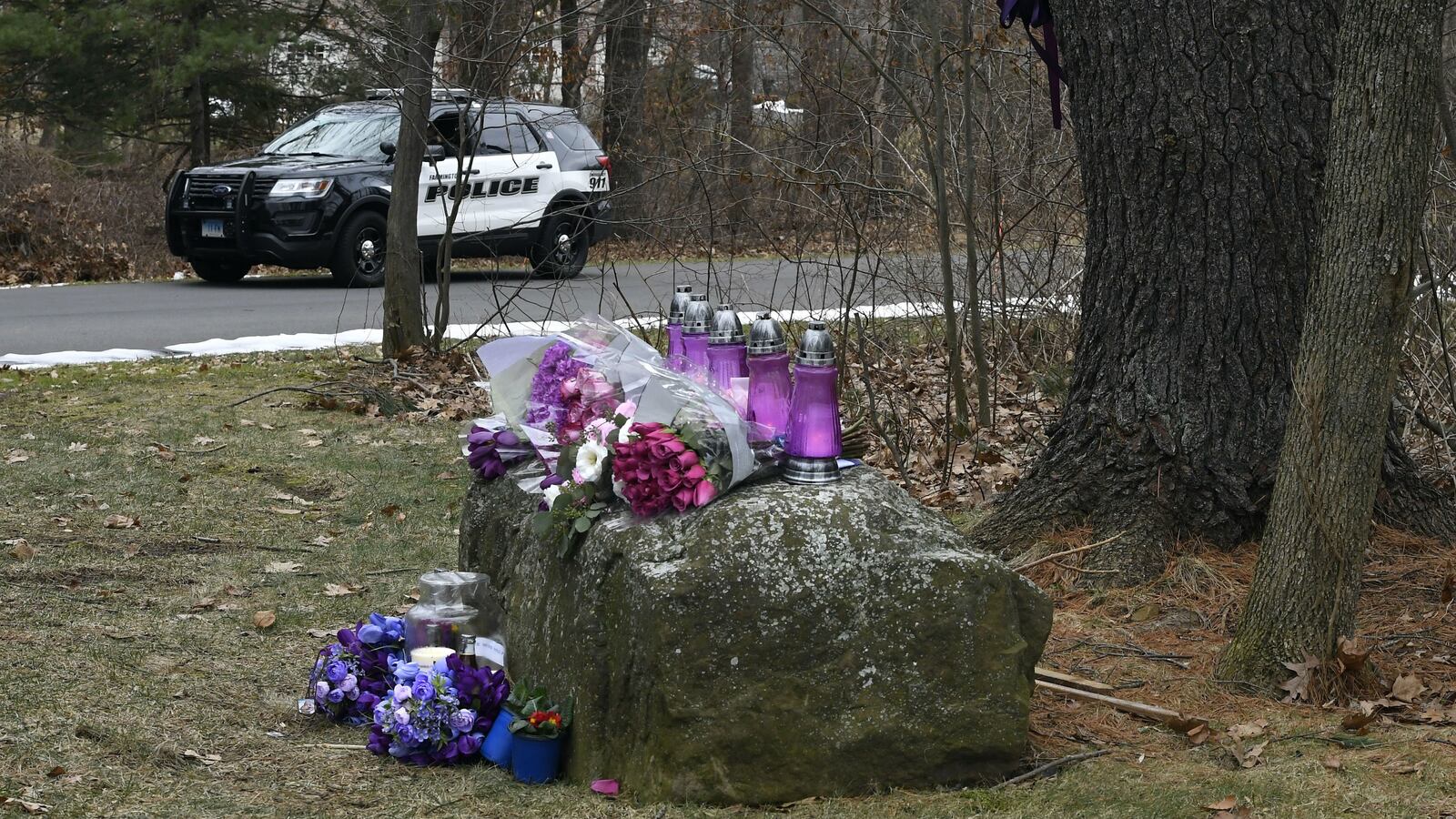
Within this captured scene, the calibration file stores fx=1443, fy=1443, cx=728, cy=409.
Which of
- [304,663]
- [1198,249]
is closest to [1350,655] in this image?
[1198,249]

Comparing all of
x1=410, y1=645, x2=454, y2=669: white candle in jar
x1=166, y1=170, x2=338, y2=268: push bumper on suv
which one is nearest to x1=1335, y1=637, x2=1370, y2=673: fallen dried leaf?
x1=410, y1=645, x2=454, y2=669: white candle in jar

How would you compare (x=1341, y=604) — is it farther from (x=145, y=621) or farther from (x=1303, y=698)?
(x=145, y=621)

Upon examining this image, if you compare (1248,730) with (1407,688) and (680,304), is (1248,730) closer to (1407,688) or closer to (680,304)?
(1407,688)

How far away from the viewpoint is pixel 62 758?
3693mm

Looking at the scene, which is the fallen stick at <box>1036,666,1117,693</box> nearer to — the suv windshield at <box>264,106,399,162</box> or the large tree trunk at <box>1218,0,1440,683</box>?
the large tree trunk at <box>1218,0,1440,683</box>

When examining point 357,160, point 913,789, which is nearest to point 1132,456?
point 913,789

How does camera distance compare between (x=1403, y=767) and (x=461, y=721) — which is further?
(x=461, y=721)

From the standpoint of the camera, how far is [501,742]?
3852 millimetres

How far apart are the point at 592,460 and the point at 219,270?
1338 centimetres

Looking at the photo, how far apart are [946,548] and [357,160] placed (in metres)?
12.6

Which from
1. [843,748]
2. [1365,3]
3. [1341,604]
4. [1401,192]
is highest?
[1365,3]

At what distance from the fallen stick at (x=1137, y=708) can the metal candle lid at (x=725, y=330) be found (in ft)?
4.28

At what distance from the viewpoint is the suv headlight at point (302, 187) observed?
47.4 feet

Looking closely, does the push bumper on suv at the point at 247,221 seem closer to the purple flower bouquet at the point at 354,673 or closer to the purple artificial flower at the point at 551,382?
the purple artificial flower at the point at 551,382
